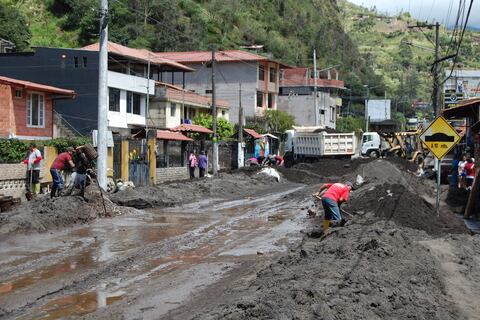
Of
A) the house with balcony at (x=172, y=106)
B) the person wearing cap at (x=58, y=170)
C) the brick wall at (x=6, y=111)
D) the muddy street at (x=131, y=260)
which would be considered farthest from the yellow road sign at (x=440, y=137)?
the house with balcony at (x=172, y=106)

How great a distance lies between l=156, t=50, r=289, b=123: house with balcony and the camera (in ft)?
224

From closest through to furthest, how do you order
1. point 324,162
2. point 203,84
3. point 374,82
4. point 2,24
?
point 324,162, point 2,24, point 203,84, point 374,82

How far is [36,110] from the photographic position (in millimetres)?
32125

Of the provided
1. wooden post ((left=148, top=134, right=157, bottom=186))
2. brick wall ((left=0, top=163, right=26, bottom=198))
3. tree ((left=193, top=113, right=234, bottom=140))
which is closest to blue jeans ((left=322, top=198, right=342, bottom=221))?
brick wall ((left=0, top=163, right=26, bottom=198))

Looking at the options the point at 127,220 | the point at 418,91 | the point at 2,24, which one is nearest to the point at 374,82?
the point at 418,91

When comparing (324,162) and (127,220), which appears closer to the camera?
(127,220)

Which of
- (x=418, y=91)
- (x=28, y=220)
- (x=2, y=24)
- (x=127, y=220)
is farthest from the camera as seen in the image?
(x=418, y=91)

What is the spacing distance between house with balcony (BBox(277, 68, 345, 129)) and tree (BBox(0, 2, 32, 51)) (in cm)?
3148

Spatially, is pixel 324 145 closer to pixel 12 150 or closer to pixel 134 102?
pixel 134 102

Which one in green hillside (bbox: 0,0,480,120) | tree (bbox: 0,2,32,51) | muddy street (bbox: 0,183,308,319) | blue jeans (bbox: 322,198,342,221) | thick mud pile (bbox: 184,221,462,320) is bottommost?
muddy street (bbox: 0,183,308,319)

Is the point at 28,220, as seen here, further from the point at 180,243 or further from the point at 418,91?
the point at 418,91

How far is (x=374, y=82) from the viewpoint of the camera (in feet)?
416

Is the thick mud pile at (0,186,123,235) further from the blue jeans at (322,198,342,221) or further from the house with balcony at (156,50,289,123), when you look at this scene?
the house with balcony at (156,50,289,123)

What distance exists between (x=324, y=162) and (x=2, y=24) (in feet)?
125
